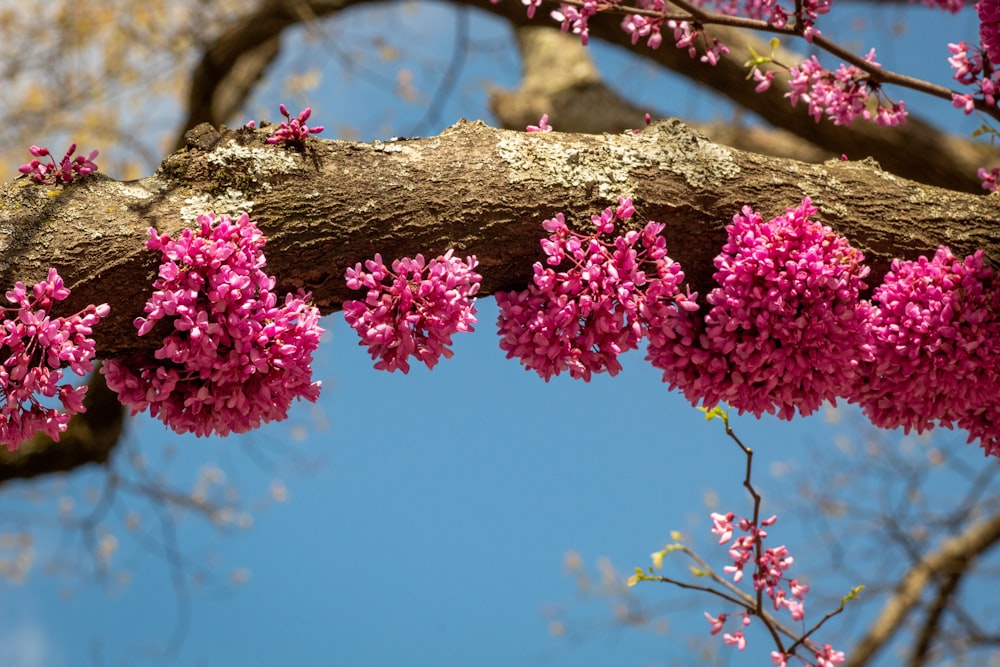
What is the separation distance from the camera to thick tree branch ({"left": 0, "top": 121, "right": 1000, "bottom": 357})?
256 cm

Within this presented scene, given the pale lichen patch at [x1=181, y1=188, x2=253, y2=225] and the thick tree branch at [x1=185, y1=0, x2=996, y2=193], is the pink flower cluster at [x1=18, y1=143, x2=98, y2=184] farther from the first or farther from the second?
the thick tree branch at [x1=185, y1=0, x2=996, y2=193]

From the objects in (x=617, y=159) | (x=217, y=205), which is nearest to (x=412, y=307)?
(x=217, y=205)

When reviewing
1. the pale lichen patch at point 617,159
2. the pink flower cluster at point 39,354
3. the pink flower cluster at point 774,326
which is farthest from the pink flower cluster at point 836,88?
the pink flower cluster at point 39,354

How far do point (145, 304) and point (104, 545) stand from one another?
6.88m

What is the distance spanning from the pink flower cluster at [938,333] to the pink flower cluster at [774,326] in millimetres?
139

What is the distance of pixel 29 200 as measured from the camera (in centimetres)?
262

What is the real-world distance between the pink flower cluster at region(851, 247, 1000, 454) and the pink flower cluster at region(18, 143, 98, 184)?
8.43 feet

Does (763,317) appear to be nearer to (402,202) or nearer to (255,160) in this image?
(402,202)

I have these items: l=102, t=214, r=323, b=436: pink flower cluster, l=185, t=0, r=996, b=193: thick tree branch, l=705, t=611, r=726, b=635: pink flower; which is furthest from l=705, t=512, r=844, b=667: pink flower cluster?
l=185, t=0, r=996, b=193: thick tree branch

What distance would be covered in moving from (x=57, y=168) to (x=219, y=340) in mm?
816

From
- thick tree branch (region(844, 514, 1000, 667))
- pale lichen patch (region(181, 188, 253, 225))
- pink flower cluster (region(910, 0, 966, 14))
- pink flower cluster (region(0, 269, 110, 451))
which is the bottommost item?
pink flower cluster (region(0, 269, 110, 451))

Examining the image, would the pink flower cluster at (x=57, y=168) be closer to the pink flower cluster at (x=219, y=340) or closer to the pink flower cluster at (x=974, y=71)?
the pink flower cluster at (x=219, y=340)

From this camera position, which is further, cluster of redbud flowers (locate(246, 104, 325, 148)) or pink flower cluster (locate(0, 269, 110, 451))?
cluster of redbud flowers (locate(246, 104, 325, 148))

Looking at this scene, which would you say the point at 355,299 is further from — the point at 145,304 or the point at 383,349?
the point at 145,304
